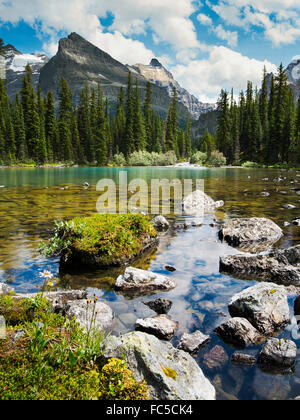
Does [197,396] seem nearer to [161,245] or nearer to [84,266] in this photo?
[84,266]

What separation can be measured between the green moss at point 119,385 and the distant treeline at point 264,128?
64109 mm

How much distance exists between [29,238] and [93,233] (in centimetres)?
295

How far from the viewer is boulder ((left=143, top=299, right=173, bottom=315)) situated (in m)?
4.40

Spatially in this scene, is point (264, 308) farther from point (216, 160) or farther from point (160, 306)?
point (216, 160)

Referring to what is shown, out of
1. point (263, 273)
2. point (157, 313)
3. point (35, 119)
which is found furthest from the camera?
point (35, 119)

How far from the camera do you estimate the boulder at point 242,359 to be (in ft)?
10.8

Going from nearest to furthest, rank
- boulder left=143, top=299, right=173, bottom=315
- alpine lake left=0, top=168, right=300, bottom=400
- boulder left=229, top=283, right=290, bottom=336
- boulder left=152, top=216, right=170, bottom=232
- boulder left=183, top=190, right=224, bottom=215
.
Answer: alpine lake left=0, top=168, right=300, bottom=400
boulder left=229, top=283, right=290, bottom=336
boulder left=143, top=299, right=173, bottom=315
boulder left=152, top=216, right=170, bottom=232
boulder left=183, top=190, right=224, bottom=215

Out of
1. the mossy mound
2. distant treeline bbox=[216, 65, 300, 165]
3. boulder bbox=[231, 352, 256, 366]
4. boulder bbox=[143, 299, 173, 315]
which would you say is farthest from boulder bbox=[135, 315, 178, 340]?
distant treeline bbox=[216, 65, 300, 165]

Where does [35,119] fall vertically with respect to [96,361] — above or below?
above

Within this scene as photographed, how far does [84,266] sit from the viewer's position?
6.01 m

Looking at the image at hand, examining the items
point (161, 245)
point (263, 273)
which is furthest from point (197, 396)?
point (161, 245)

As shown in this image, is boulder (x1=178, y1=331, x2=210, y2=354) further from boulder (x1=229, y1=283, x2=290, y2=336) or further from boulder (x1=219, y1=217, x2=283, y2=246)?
boulder (x1=219, y1=217, x2=283, y2=246)

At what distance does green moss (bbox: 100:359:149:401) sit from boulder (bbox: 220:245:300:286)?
3916 millimetres

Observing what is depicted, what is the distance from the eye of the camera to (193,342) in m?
3.54
